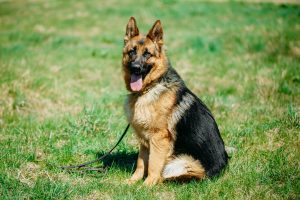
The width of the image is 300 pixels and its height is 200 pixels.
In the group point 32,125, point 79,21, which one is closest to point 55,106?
point 32,125

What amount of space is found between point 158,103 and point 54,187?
5.72 feet

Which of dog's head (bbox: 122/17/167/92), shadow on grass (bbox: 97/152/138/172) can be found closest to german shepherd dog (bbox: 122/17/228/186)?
dog's head (bbox: 122/17/167/92)

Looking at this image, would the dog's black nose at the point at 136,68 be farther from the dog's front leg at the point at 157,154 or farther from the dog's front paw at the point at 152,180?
the dog's front paw at the point at 152,180

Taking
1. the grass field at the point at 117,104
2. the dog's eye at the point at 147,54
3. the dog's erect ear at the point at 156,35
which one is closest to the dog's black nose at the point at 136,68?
the dog's eye at the point at 147,54

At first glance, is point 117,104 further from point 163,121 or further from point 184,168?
point 184,168

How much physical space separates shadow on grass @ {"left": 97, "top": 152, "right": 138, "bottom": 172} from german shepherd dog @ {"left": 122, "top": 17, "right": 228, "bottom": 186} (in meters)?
0.29

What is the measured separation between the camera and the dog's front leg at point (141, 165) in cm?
A: 537

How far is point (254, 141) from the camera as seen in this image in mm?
6215

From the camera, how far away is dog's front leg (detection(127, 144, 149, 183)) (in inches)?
211

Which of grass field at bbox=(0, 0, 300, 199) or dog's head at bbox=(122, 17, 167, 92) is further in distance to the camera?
dog's head at bbox=(122, 17, 167, 92)

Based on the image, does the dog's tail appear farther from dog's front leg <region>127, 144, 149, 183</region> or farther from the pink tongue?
the pink tongue

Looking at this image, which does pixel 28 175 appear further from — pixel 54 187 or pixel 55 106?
pixel 55 106

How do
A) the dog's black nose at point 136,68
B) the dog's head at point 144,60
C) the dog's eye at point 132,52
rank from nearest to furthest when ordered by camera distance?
the dog's black nose at point 136,68 < the dog's head at point 144,60 < the dog's eye at point 132,52

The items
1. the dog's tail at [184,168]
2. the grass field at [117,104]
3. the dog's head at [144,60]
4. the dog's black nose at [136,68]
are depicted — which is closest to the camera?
the grass field at [117,104]
